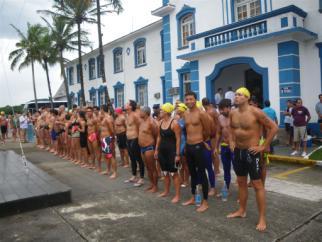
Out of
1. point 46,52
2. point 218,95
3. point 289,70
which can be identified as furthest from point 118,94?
point 289,70

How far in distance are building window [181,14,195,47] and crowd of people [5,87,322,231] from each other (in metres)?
8.90

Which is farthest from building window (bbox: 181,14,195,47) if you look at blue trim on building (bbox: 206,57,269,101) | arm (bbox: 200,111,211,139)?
arm (bbox: 200,111,211,139)

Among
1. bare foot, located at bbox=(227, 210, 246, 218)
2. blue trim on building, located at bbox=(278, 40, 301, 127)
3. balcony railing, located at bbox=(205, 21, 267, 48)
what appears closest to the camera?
bare foot, located at bbox=(227, 210, 246, 218)

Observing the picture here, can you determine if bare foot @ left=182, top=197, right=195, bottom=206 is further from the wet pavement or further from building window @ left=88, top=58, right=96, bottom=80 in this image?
building window @ left=88, top=58, right=96, bottom=80

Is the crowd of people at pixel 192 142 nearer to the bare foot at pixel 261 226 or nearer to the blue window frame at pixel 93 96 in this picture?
the bare foot at pixel 261 226

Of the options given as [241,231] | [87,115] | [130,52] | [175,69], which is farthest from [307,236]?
[130,52]

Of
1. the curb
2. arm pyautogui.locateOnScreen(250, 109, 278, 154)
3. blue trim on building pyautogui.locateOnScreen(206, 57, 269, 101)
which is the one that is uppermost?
blue trim on building pyautogui.locateOnScreen(206, 57, 269, 101)

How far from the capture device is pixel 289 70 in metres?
12.3

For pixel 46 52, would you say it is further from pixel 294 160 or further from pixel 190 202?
pixel 190 202

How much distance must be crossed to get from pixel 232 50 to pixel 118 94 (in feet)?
45.1

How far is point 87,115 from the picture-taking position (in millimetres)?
9523

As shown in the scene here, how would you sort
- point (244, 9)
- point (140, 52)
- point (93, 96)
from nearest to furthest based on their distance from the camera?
point (244, 9)
point (140, 52)
point (93, 96)

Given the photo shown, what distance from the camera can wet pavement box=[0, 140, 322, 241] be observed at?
455cm

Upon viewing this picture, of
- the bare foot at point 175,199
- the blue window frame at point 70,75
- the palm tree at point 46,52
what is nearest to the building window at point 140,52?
the palm tree at point 46,52
